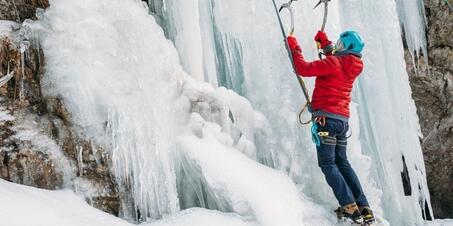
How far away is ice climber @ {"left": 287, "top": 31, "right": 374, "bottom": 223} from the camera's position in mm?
4152

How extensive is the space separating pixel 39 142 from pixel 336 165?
91.6 inches

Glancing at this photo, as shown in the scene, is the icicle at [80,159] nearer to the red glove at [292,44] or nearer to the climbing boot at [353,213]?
the red glove at [292,44]

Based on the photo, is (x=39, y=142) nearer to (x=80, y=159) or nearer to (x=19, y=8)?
(x=80, y=159)

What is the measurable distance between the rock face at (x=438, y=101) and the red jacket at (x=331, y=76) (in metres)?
3.10

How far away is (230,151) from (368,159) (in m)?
1.32

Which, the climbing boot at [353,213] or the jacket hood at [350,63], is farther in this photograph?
the jacket hood at [350,63]

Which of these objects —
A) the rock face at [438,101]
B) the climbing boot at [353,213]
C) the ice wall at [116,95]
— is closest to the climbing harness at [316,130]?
the climbing boot at [353,213]

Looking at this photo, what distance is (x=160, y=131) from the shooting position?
4305 mm

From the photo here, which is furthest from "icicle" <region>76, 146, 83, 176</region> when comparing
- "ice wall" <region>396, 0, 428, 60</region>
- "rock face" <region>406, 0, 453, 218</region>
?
"rock face" <region>406, 0, 453, 218</region>

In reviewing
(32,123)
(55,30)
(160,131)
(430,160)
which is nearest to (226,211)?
(160,131)

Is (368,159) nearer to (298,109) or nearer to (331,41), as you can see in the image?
(298,109)

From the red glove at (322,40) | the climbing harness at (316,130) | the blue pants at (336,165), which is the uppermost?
the red glove at (322,40)

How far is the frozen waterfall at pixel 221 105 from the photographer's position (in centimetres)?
414

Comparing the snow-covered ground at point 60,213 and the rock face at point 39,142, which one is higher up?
the rock face at point 39,142
